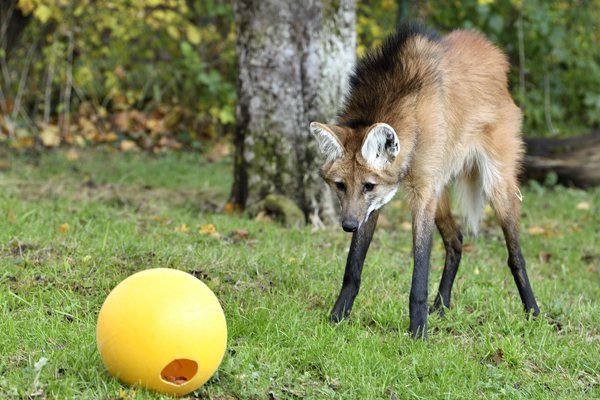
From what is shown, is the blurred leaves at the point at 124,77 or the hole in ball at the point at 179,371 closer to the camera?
the hole in ball at the point at 179,371

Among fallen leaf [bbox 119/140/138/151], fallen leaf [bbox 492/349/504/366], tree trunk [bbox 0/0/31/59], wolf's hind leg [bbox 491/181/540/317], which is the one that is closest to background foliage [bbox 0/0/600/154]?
fallen leaf [bbox 119/140/138/151]

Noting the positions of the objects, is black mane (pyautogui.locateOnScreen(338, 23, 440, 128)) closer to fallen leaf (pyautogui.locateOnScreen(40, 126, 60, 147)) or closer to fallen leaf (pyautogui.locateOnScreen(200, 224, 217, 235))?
fallen leaf (pyautogui.locateOnScreen(200, 224, 217, 235))

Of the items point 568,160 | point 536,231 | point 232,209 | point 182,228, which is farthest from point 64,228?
point 568,160

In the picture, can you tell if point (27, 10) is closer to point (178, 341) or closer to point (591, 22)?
point (178, 341)

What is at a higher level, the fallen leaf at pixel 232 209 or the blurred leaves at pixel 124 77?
the blurred leaves at pixel 124 77

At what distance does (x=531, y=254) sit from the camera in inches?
196

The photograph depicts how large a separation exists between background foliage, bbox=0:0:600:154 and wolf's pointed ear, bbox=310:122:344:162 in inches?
185

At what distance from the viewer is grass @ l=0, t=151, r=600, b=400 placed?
2.55 meters

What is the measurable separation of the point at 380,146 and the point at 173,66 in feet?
21.3

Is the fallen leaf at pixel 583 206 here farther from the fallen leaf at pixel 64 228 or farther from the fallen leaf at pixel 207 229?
the fallen leaf at pixel 64 228

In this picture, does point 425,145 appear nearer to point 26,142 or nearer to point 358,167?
point 358,167

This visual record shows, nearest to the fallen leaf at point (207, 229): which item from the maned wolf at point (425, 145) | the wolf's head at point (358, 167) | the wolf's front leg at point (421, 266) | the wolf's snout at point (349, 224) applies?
the maned wolf at point (425, 145)

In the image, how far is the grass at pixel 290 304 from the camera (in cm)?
255

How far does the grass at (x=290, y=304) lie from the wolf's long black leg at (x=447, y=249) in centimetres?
12
